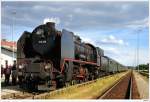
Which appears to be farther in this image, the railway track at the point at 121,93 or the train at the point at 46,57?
the train at the point at 46,57

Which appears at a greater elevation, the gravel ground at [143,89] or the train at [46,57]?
the train at [46,57]

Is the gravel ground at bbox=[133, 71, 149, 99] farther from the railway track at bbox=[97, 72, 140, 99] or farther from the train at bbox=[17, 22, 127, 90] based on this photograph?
the train at bbox=[17, 22, 127, 90]

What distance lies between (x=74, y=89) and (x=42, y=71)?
2069 mm

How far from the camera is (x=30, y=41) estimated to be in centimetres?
1567

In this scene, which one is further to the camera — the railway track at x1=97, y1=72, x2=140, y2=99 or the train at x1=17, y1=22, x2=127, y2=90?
the train at x1=17, y1=22, x2=127, y2=90

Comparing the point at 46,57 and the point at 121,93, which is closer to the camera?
the point at 46,57

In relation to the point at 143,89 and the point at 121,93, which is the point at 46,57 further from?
the point at 143,89

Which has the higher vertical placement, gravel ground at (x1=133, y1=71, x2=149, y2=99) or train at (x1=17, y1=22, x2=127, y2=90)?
train at (x1=17, y1=22, x2=127, y2=90)

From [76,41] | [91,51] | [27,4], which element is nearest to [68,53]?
[76,41]

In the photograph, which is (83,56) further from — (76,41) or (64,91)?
(64,91)

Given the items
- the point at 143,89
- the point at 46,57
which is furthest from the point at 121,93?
the point at 46,57

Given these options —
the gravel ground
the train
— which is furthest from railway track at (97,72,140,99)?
the train

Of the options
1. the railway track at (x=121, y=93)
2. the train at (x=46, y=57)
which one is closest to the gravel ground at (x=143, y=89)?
the railway track at (x=121, y=93)

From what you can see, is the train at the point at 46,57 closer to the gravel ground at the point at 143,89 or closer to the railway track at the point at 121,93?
the railway track at the point at 121,93
